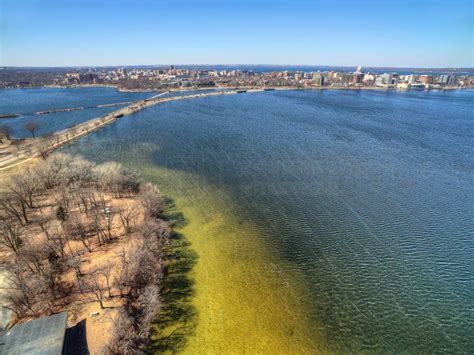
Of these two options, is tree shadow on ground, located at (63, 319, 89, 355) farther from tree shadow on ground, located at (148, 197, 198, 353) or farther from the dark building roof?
tree shadow on ground, located at (148, 197, 198, 353)

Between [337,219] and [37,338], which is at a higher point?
[37,338]

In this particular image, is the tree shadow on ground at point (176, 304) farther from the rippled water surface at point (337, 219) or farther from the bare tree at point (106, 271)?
the bare tree at point (106, 271)

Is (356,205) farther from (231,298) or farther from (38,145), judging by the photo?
(38,145)

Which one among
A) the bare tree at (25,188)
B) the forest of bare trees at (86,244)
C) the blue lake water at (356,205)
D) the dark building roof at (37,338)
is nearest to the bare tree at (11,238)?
the forest of bare trees at (86,244)

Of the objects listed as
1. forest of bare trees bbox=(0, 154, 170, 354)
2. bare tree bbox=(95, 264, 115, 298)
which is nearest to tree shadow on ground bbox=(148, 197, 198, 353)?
forest of bare trees bbox=(0, 154, 170, 354)

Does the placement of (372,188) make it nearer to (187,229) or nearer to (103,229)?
(187,229)

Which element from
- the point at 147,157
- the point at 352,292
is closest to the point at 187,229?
the point at 352,292

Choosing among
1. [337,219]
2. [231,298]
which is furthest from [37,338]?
[337,219]
